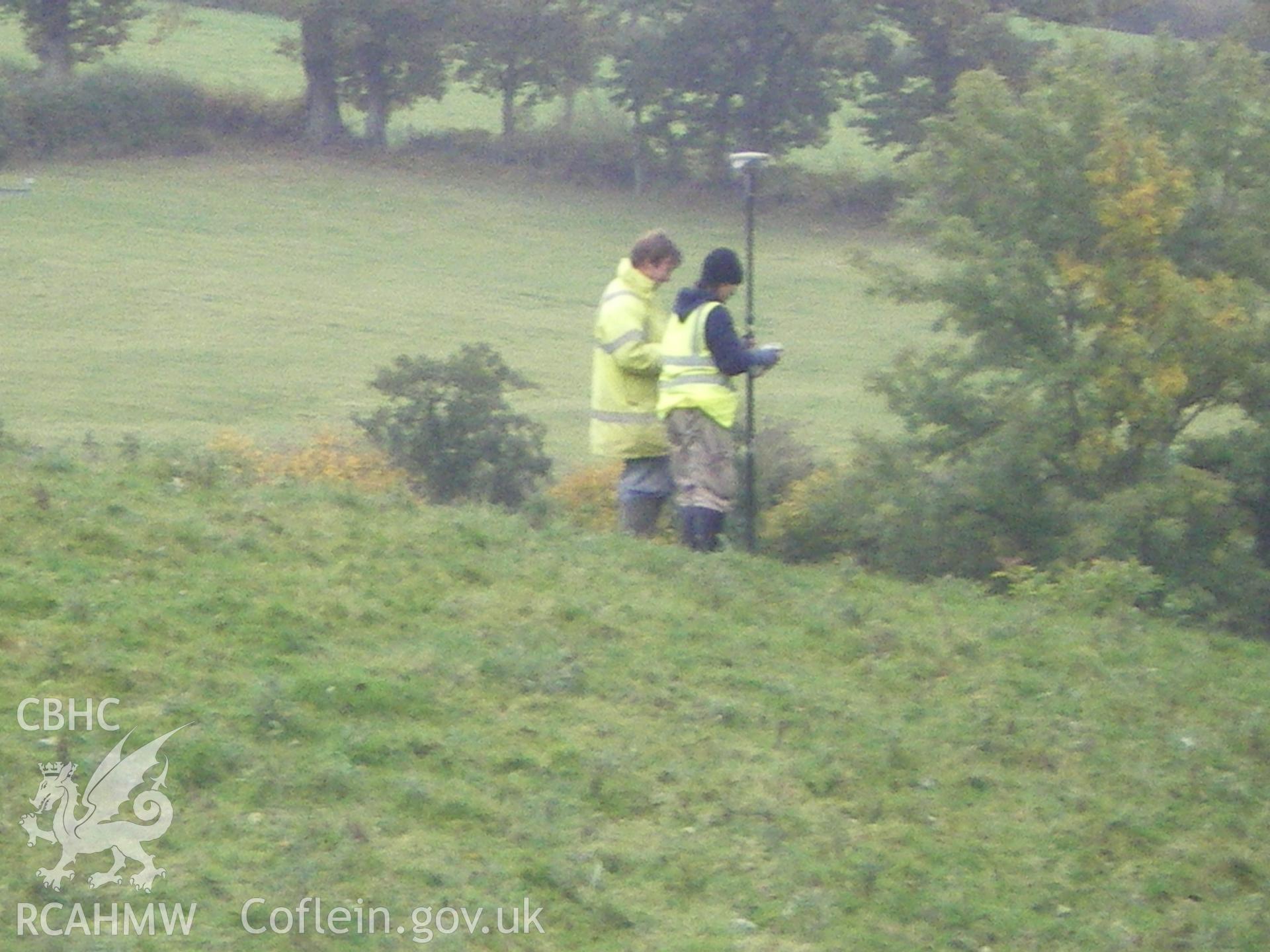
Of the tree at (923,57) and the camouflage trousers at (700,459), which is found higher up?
the tree at (923,57)

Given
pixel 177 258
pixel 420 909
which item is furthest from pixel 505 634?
pixel 177 258

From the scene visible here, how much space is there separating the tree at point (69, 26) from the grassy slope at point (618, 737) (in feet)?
126

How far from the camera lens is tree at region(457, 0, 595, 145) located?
4356cm

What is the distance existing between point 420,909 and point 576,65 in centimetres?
4118

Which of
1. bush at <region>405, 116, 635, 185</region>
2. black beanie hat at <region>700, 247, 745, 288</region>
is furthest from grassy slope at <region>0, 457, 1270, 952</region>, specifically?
bush at <region>405, 116, 635, 185</region>

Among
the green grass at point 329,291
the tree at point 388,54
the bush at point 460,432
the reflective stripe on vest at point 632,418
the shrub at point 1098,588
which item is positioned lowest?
the green grass at point 329,291

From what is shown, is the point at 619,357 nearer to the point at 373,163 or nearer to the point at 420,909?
the point at 420,909

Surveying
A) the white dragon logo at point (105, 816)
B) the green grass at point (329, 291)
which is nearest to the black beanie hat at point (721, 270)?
the white dragon logo at point (105, 816)

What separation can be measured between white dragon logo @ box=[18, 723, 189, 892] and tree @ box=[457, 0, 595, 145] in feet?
132

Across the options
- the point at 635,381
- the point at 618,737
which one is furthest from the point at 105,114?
the point at 618,737

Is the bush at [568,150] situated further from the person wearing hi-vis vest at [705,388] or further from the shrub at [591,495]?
the person wearing hi-vis vest at [705,388]

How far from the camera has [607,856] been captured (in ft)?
17.0

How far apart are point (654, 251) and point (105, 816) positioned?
493 cm

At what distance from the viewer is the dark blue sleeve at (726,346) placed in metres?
8.77
